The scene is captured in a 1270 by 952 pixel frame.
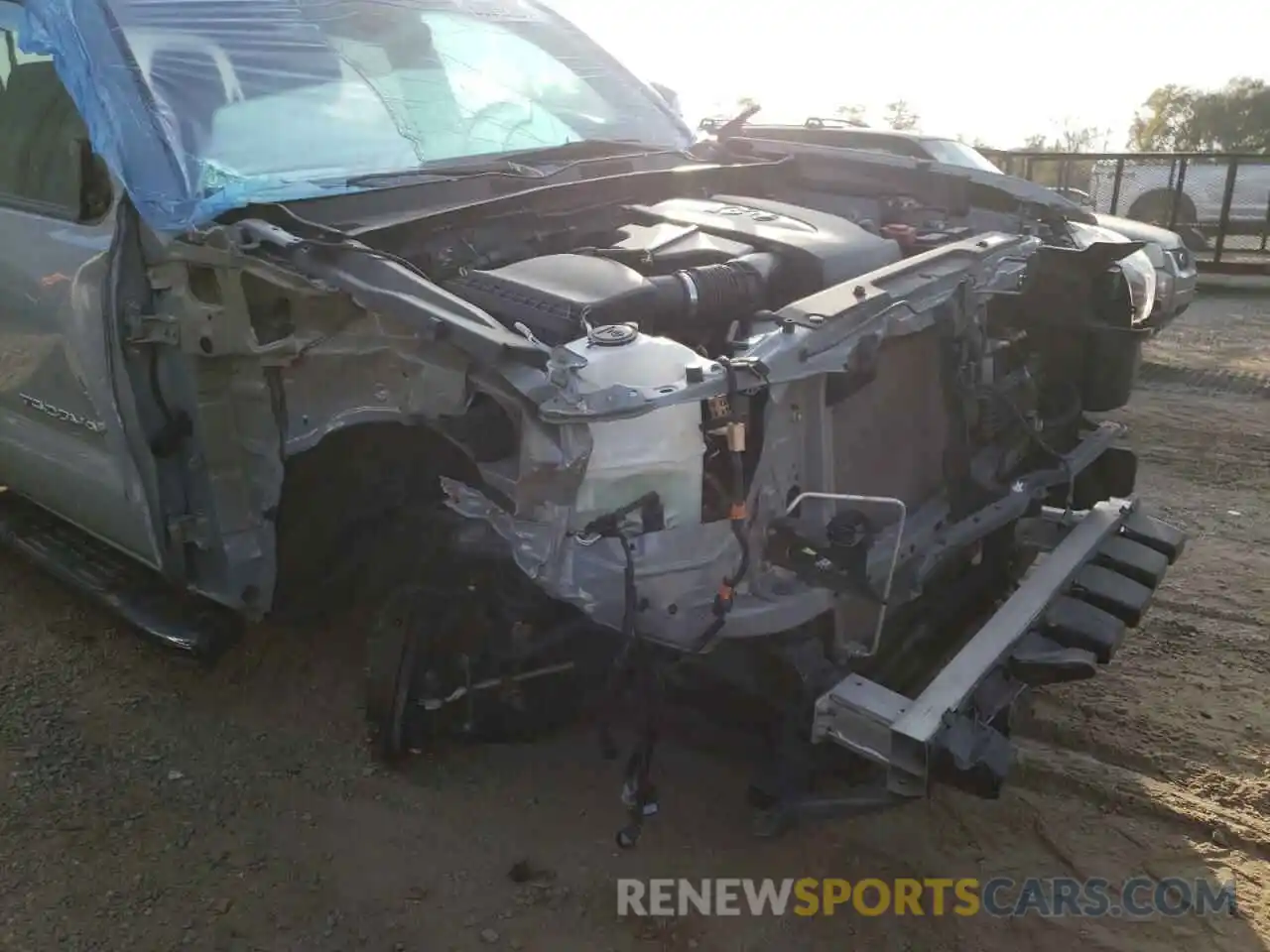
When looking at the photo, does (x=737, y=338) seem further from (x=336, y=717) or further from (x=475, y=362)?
(x=336, y=717)

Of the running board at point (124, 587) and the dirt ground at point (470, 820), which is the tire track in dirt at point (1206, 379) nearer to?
the dirt ground at point (470, 820)

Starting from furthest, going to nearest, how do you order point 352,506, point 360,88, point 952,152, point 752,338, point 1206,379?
point 952,152 < point 1206,379 < point 360,88 < point 352,506 < point 752,338

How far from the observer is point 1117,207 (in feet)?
44.1

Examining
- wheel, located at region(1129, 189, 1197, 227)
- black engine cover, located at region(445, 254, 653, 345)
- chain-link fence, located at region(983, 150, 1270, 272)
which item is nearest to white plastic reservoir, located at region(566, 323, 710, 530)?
black engine cover, located at region(445, 254, 653, 345)

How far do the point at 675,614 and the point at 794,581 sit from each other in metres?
0.31

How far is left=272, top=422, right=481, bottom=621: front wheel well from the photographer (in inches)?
119

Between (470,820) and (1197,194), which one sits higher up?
(1197,194)

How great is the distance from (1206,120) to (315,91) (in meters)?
30.6

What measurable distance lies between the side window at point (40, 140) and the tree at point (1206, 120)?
26154 millimetres

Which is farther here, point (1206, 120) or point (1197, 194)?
point (1206, 120)

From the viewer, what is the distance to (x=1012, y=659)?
275 cm

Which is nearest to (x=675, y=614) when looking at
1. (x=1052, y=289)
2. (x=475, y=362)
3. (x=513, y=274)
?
(x=475, y=362)

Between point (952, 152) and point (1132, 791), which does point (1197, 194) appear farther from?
point (1132, 791)

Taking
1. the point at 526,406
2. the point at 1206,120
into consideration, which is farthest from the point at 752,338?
the point at 1206,120
